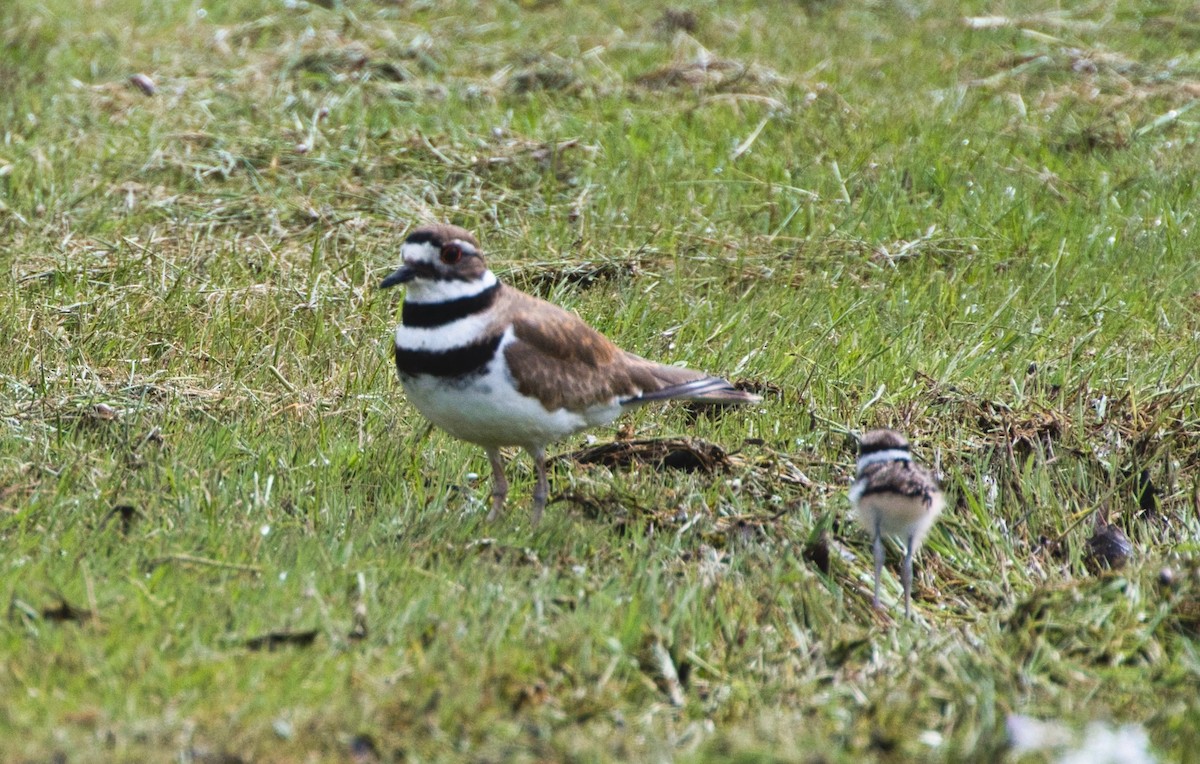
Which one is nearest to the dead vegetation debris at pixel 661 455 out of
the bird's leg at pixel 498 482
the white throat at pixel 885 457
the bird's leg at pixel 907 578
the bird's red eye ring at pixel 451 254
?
the bird's leg at pixel 498 482

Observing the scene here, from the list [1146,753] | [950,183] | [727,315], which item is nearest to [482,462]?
[727,315]

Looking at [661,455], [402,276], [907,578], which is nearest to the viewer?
[907,578]

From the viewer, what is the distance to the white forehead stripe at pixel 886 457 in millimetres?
4996

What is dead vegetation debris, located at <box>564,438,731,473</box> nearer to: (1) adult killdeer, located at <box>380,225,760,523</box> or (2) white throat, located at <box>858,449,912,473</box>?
(1) adult killdeer, located at <box>380,225,760,523</box>

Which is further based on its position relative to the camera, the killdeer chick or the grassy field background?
the killdeer chick

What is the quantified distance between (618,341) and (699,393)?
4.26 feet

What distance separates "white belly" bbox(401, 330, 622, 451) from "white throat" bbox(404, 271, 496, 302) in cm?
23

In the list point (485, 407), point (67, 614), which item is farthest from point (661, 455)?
point (67, 614)

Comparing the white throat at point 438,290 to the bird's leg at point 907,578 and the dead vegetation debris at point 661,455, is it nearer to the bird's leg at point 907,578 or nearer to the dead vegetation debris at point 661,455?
the dead vegetation debris at point 661,455

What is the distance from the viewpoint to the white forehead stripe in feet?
16.4

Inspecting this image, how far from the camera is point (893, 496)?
4.78 meters

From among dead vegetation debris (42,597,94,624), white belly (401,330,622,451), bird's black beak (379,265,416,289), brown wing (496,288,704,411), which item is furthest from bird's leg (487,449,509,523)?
dead vegetation debris (42,597,94,624)

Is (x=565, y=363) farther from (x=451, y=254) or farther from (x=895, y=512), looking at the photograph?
(x=895, y=512)

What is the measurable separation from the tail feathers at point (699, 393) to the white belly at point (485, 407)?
1.65 ft
